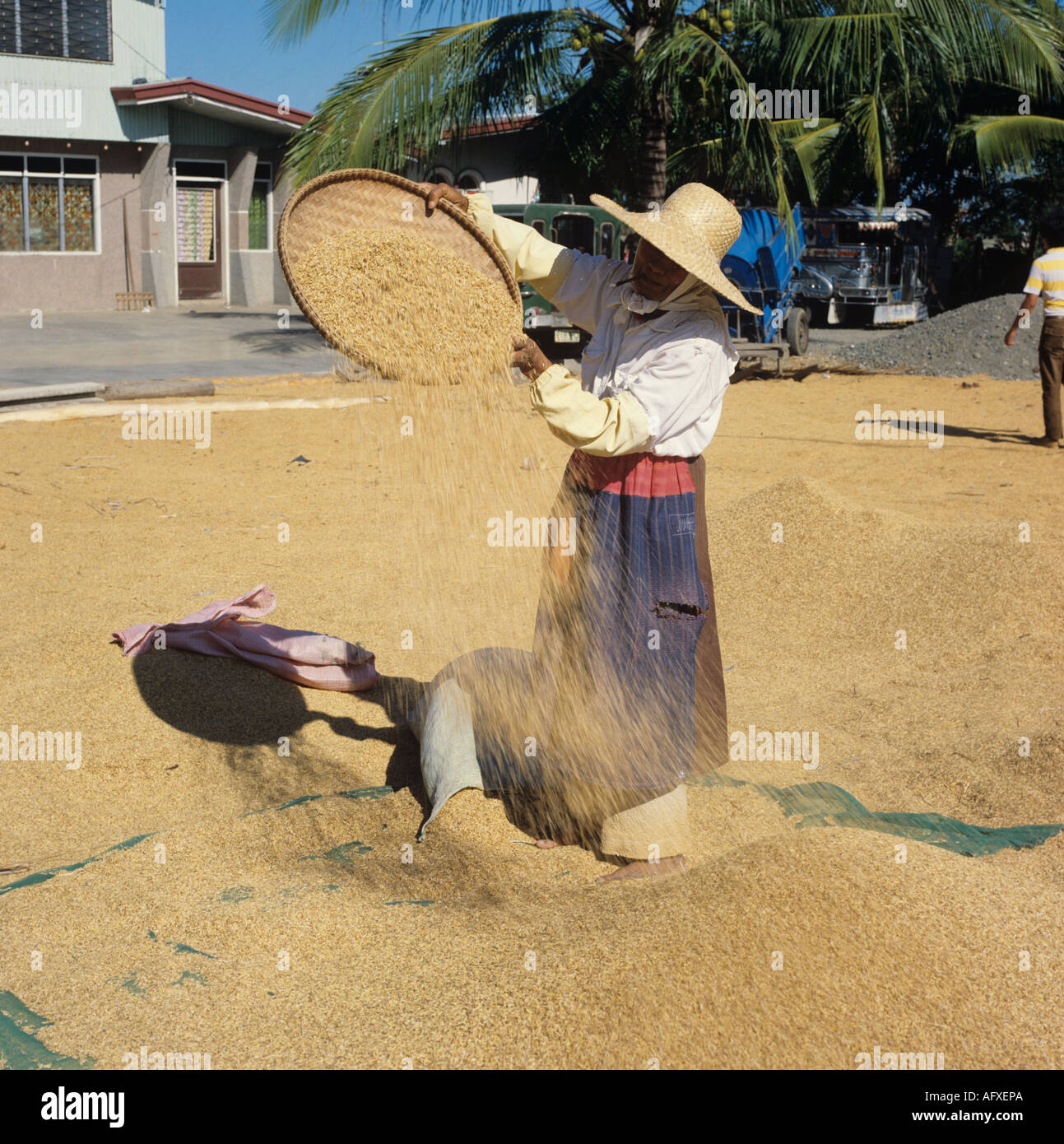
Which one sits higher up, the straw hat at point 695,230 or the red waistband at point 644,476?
the straw hat at point 695,230

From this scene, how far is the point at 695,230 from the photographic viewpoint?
2.67m

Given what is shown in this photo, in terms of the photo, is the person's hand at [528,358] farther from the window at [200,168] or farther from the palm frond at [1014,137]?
the window at [200,168]

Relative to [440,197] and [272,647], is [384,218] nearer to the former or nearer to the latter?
[440,197]

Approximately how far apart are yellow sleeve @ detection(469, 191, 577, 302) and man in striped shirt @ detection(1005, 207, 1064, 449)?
6.03 m

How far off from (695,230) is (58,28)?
1584 centimetres

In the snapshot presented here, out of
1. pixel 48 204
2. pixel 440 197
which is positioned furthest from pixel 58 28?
pixel 440 197

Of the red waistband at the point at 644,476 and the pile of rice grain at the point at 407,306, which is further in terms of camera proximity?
the pile of rice grain at the point at 407,306

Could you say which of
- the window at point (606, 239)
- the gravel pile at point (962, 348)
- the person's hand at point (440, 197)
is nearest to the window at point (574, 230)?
the window at point (606, 239)

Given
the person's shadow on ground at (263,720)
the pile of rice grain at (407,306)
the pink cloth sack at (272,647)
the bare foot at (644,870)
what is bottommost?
the bare foot at (644,870)

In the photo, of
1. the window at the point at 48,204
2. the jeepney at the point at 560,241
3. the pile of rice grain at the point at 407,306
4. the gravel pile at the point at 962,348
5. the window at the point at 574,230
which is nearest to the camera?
the pile of rice grain at the point at 407,306

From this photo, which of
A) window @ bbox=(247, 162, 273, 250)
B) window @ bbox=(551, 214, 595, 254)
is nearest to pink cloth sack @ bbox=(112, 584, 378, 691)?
window @ bbox=(551, 214, 595, 254)

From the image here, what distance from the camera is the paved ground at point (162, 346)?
11250 millimetres
